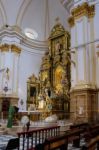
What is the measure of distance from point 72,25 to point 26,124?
7.43m

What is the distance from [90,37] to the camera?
13352mm

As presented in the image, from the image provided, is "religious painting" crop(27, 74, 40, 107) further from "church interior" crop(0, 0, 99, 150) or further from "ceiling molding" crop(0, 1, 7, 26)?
"ceiling molding" crop(0, 1, 7, 26)

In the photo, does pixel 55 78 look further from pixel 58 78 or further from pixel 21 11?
pixel 21 11

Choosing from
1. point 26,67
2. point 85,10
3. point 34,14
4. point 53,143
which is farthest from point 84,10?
point 53,143

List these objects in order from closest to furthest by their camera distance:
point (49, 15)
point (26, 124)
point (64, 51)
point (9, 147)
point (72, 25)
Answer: point (9, 147) → point (26, 124) → point (72, 25) → point (64, 51) → point (49, 15)

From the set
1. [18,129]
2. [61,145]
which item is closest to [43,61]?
[18,129]

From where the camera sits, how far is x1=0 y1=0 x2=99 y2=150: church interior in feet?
42.5

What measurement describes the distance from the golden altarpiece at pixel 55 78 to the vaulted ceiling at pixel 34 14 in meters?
1.56

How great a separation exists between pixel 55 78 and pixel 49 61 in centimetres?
158

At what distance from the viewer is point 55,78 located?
727 inches

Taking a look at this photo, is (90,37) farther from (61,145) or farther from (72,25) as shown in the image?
(61,145)

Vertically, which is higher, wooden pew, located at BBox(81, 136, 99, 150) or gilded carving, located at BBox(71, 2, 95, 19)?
gilded carving, located at BBox(71, 2, 95, 19)

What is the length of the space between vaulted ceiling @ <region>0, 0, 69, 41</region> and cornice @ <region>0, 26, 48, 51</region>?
17.8 inches

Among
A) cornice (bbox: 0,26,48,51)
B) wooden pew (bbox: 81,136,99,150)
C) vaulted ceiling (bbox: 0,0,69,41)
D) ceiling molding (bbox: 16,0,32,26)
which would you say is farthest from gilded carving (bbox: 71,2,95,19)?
wooden pew (bbox: 81,136,99,150)
